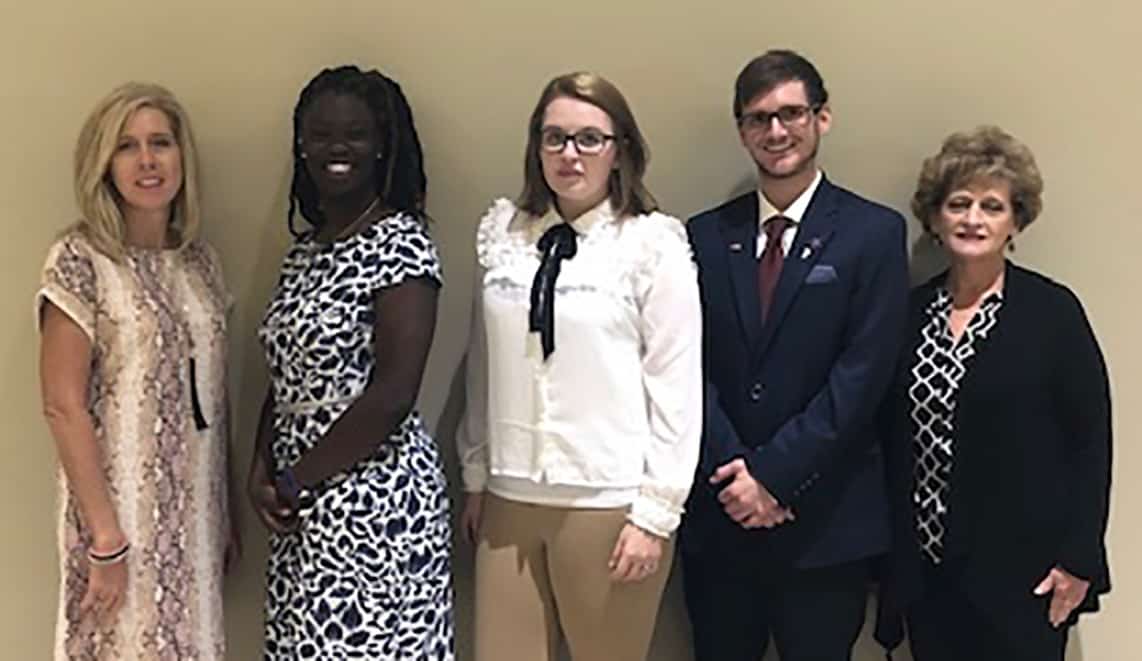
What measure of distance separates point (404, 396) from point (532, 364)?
0.25 metres

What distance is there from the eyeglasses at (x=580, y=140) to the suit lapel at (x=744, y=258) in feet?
1.15

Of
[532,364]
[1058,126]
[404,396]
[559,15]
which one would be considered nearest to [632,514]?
[532,364]

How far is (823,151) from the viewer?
2625mm

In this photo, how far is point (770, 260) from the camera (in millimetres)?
2396

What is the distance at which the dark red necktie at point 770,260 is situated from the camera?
2381 mm

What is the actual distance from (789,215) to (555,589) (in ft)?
2.85

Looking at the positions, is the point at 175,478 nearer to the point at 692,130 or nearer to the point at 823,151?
the point at 692,130

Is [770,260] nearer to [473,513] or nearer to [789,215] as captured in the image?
[789,215]

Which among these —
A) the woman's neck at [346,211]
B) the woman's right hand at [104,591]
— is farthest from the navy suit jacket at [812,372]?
the woman's right hand at [104,591]

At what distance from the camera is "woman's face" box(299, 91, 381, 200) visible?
2.30 meters

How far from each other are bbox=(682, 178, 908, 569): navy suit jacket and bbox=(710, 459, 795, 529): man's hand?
0.02 metres

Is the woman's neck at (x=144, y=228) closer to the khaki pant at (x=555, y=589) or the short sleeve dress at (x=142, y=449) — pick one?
the short sleeve dress at (x=142, y=449)

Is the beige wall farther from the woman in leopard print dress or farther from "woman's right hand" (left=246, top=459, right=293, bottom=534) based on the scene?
"woman's right hand" (left=246, top=459, right=293, bottom=534)

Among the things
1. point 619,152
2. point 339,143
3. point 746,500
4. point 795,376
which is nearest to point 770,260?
point 795,376
